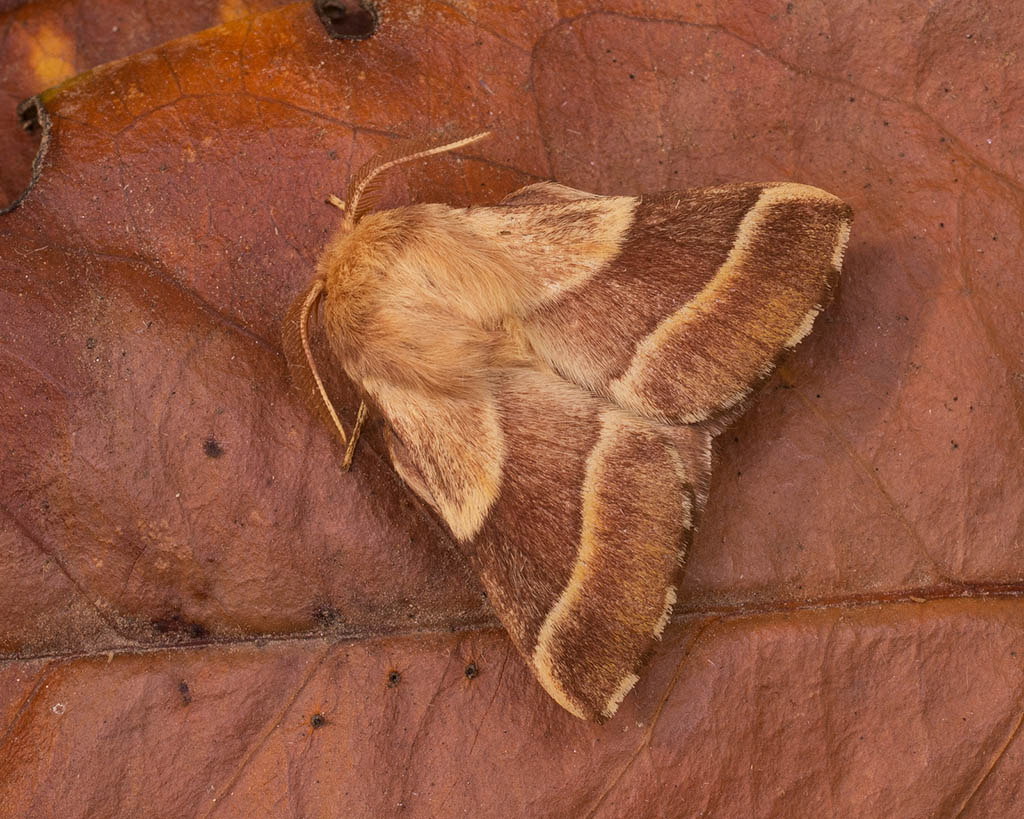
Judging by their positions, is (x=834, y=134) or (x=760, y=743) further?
(x=834, y=134)

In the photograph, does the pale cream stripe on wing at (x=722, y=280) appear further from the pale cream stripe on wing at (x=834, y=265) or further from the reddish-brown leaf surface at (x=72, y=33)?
the reddish-brown leaf surface at (x=72, y=33)

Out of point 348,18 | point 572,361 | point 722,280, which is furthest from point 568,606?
point 348,18

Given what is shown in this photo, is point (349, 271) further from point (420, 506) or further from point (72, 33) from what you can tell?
point (72, 33)

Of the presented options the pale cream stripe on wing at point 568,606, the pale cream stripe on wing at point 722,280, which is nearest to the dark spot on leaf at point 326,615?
the pale cream stripe on wing at point 568,606

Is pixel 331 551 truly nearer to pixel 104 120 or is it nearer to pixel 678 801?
pixel 678 801

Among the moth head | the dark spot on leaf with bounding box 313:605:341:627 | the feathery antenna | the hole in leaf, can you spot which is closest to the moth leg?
the moth head

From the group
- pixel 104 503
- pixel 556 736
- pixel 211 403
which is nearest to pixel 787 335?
pixel 556 736
